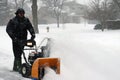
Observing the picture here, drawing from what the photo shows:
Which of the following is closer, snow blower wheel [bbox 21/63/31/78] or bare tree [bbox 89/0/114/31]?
snow blower wheel [bbox 21/63/31/78]

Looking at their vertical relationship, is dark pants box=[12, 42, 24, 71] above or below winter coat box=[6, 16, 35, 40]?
below

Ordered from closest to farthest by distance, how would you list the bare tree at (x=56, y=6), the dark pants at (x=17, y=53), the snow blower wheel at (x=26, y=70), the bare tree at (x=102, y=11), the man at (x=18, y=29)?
the snow blower wheel at (x=26, y=70)
the man at (x=18, y=29)
the dark pants at (x=17, y=53)
the bare tree at (x=102, y=11)
the bare tree at (x=56, y=6)

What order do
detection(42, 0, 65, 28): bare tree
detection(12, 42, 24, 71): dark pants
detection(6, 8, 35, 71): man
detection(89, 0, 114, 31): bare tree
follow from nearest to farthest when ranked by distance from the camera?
detection(6, 8, 35, 71): man < detection(12, 42, 24, 71): dark pants < detection(89, 0, 114, 31): bare tree < detection(42, 0, 65, 28): bare tree

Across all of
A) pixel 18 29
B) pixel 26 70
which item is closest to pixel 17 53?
pixel 18 29

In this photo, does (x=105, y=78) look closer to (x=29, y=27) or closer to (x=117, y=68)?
(x=117, y=68)

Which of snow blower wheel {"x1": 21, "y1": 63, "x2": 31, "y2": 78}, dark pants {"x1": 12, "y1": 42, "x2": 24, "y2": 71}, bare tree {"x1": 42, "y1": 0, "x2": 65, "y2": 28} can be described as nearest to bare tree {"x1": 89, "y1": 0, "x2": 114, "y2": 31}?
bare tree {"x1": 42, "y1": 0, "x2": 65, "y2": 28}

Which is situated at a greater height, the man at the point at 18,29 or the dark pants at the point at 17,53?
the man at the point at 18,29

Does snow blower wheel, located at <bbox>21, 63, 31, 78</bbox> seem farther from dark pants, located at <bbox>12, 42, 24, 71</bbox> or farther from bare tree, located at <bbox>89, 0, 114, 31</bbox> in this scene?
bare tree, located at <bbox>89, 0, 114, 31</bbox>

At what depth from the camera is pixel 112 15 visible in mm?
Result: 46250

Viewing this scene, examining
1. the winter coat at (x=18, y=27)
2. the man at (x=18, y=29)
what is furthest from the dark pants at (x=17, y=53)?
the winter coat at (x=18, y=27)

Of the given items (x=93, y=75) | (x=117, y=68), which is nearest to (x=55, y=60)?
(x=93, y=75)

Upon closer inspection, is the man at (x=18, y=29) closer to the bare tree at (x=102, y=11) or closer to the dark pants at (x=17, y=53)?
the dark pants at (x=17, y=53)

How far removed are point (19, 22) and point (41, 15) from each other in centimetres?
8379

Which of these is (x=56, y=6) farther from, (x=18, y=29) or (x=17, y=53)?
(x=18, y=29)
